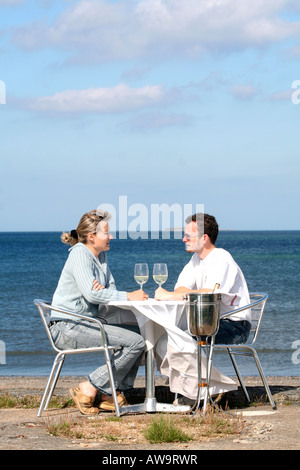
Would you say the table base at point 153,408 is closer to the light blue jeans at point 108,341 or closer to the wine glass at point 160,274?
the light blue jeans at point 108,341

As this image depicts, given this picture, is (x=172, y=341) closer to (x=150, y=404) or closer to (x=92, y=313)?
(x=150, y=404)

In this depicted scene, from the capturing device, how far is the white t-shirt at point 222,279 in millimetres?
5582

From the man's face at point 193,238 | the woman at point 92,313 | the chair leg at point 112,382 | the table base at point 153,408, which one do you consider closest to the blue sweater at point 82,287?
the woman at point 92,313

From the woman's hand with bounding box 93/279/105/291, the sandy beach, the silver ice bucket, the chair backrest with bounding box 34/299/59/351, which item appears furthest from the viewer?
the chair backrest with bounding box 34/299/59/351

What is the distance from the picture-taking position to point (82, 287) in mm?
5578

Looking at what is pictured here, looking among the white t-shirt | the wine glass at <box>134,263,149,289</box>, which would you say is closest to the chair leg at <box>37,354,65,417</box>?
the wine glass at <box>134,263,149,289</box>

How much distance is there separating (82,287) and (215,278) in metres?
0.99

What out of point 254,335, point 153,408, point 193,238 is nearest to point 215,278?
point 193,238

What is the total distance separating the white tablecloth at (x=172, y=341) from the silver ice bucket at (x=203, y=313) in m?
0.23

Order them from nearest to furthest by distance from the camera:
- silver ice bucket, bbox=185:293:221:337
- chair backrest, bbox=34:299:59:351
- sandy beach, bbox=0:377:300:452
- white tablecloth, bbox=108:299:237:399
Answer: sandy beach, bbox=0:377:300:452, silver ice bucket, bbox=185:293:221:337, white tablecloth, bbox=108:299:237:399, chair backrest, bbox=34:299:59:351

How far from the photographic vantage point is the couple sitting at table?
5.59m

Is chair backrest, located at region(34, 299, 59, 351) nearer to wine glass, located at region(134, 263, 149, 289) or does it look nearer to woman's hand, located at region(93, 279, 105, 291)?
woman's hand, located at region(93, 279, 105, 291)

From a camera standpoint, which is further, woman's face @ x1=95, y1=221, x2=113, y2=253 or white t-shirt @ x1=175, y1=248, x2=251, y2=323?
woman's face @ x1=95, y1=221, x2=113, y2=253

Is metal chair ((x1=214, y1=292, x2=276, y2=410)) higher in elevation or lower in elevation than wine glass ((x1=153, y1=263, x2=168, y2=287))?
lower
